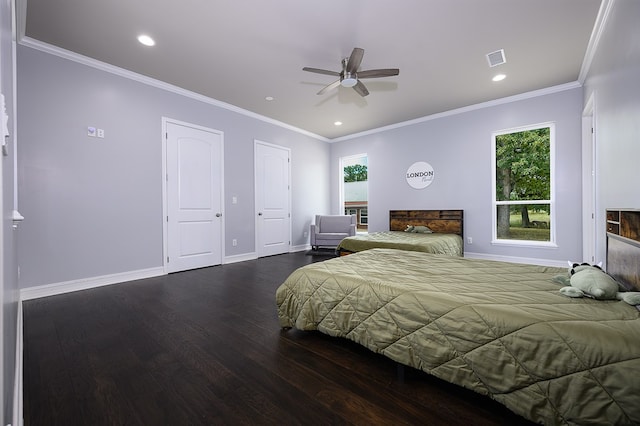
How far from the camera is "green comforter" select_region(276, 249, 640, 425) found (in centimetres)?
97

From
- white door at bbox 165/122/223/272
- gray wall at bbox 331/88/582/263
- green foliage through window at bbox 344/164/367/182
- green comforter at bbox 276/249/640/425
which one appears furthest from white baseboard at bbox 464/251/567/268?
white door at bbox 165/122/223/272

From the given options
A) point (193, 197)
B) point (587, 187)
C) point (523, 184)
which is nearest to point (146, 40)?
point (193, 197)

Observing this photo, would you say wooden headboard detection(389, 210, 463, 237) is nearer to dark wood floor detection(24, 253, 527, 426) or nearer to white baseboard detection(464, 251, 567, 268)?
white baseboard detection(464, 251, 567, 268)

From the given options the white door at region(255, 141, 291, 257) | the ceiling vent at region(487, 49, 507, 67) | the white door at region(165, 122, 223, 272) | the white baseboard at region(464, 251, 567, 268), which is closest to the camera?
the ceiling vent at region(487, 49, 507, 67)

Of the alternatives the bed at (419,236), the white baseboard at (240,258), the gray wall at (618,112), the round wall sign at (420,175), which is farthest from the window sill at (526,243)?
the white baseboard at (240,258)

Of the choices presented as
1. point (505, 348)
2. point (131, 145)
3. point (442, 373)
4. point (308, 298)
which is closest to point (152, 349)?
point (308, 298)

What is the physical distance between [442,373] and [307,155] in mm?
5487

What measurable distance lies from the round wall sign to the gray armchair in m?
1.46

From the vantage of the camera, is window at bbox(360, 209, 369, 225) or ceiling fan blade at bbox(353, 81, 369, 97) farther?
window at bbox(360, 209, 369, 225)

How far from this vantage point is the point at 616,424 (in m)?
0.93

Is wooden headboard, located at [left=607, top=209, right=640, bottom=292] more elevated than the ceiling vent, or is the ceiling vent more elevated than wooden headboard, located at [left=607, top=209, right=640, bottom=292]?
the ceiling vent

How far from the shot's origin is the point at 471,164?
15.7 feet

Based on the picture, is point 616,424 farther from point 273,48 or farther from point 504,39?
point 273,48

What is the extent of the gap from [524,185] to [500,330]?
14.0 ft
